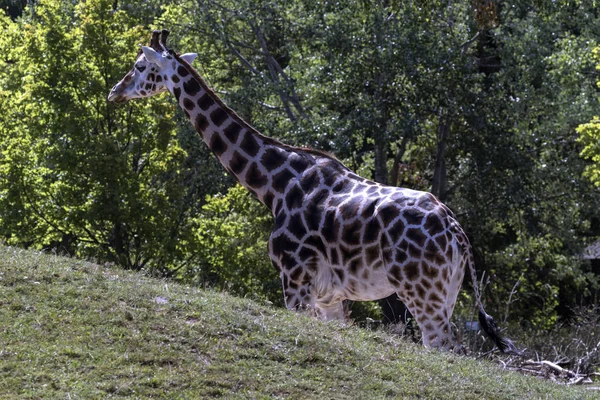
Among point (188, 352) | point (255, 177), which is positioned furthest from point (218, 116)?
point (188, 352)

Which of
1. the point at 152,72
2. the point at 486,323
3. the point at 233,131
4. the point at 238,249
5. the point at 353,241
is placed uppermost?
the point at 152,72

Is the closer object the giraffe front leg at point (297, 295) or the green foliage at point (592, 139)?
the giraffe front leg at point (297, 295)

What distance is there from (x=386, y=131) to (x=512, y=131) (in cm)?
288

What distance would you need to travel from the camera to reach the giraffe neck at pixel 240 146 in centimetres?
1375

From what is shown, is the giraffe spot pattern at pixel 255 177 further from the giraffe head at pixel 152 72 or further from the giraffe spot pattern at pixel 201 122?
the giraffe head at pixel 152 72

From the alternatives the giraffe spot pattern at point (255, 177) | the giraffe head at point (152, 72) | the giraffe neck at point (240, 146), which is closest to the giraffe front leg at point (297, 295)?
the giraffe neck at point (240, 146)

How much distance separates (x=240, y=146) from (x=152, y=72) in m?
1.85

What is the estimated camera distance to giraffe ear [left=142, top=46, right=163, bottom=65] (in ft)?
49.1

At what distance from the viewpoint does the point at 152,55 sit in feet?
49.2

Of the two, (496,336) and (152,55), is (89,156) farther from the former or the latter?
(496,336)

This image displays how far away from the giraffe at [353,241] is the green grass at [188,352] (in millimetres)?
860

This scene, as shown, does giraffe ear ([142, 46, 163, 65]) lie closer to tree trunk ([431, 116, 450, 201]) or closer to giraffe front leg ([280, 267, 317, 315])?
giraffe front leg ([280, 267, 317, 315])

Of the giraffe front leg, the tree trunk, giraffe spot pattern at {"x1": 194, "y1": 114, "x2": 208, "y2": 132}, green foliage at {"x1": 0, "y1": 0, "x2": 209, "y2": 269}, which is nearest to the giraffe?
the giraffe front leg

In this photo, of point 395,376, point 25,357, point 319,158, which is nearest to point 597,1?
point 319,158
